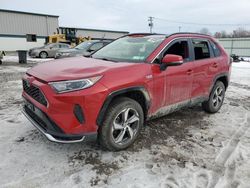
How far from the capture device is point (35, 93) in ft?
10.3

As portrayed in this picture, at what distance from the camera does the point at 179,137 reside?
13.1 ft

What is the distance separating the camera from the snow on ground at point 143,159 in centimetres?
276

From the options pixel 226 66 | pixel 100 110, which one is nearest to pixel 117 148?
pixel 100 110

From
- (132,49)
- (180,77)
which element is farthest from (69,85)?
(180,77)

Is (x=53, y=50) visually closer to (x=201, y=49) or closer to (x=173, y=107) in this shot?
(x=201, y=49)

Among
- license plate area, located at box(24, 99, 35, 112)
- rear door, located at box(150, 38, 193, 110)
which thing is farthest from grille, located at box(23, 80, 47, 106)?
rear door, located at box(150, 38, 193, 110)

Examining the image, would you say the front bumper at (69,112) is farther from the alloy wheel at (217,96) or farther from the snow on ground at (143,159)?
the alloy wheel at (217,96)

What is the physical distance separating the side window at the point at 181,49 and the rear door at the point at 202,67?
206mm

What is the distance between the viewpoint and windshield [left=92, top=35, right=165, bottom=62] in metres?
3.77

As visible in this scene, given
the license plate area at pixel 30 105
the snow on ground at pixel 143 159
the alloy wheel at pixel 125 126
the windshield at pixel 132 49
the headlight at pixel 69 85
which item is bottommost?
the snow on ground at pixel 143 159

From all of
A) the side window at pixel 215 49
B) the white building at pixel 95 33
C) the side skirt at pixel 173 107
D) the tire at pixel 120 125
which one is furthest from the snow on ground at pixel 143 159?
the white building at pixel 95 33

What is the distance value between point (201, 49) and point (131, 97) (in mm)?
2187

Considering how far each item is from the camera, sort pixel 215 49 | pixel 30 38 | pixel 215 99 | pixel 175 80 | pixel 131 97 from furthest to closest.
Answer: pixel 30 38, pixel 215 99, pixel 215 49, pixel 175 80, pixel 131 97

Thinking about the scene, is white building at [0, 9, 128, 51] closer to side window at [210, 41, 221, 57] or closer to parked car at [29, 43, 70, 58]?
parked car at [29, 43, 70, 58]
